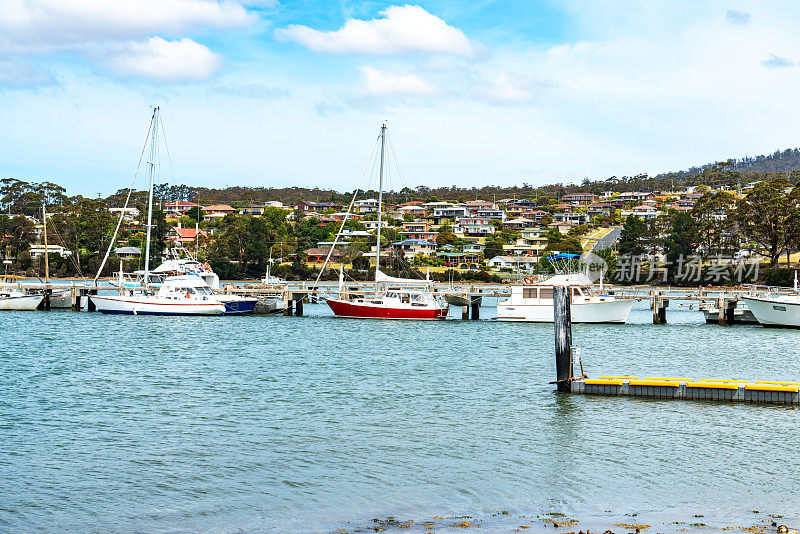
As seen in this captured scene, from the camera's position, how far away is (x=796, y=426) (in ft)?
→ 66.6

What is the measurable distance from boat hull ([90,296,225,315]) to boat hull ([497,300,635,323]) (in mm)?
20468

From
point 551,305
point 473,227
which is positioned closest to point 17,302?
point 551,305

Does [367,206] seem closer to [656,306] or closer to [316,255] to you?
[316,255]

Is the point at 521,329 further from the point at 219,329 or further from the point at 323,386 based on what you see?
the point at 323,386

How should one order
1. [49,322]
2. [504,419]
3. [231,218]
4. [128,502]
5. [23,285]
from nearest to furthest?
[128,502], [504,419], [49,322], [23,285], [231,218]

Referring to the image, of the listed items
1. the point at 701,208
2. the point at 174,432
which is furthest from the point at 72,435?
the point at 701,208

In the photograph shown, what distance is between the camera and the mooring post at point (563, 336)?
2458 centimetres

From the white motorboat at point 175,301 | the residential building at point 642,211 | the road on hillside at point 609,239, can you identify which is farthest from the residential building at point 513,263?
the white motorboat at point 175,301

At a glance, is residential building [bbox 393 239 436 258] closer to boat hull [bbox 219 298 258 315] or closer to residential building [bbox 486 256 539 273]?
residential building [bbox 486 256 539 273]

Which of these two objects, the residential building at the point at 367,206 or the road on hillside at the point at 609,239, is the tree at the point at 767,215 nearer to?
the road on hillside at the point at 609,239

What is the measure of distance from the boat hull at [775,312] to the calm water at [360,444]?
52.8 feet

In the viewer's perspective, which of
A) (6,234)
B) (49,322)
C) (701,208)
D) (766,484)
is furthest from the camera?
(6,234)

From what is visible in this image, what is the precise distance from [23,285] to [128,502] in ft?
186

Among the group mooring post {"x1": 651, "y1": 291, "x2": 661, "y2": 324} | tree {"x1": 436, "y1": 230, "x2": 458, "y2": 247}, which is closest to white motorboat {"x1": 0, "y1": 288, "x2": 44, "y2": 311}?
mooring post {"x1": 651, "y1": 291, "x2": 661, "y2": 324}
